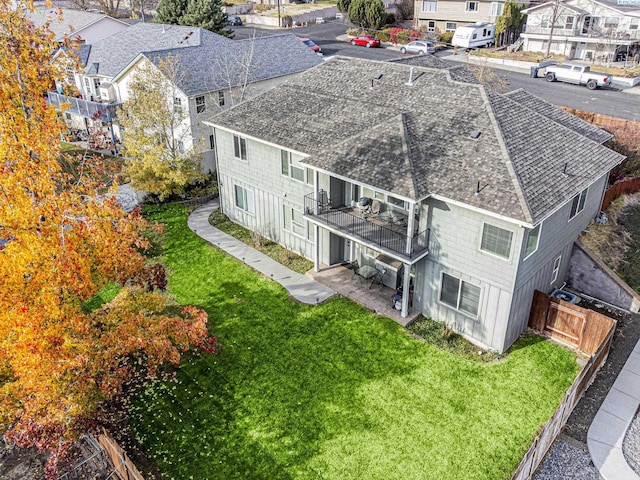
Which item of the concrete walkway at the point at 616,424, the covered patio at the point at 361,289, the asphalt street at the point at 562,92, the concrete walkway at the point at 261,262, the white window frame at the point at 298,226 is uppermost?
the asphalt street at the point at 562,92

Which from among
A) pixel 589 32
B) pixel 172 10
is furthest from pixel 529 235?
pixel 172 10

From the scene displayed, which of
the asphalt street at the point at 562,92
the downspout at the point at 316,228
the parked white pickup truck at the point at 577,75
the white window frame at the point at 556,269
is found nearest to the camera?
the white window frame at the point at 556,269

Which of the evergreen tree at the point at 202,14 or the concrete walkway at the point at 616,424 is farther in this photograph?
the evergreen tree at the point at 202,14

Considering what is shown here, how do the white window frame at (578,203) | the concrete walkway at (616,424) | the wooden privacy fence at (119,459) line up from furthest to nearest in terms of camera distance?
1. the white window frame at (578,203)
2. the concrete walkway at (616,424)
3. the wooden privacy fence at (119,459)

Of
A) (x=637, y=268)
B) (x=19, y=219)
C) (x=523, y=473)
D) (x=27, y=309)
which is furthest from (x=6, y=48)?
(x=637, y=268)

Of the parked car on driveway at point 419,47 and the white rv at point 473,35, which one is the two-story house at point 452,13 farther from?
the parked car on driveway at point 419,47

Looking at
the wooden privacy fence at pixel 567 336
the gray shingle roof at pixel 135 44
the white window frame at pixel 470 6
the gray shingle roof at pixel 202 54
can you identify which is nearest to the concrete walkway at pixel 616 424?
the wooden privacy fence at pixel 567 336

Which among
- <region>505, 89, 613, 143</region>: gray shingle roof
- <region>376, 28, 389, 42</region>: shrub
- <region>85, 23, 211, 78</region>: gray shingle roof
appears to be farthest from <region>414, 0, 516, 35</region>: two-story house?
<region>505, 89, 613, 143</region>: gray shingle roof
